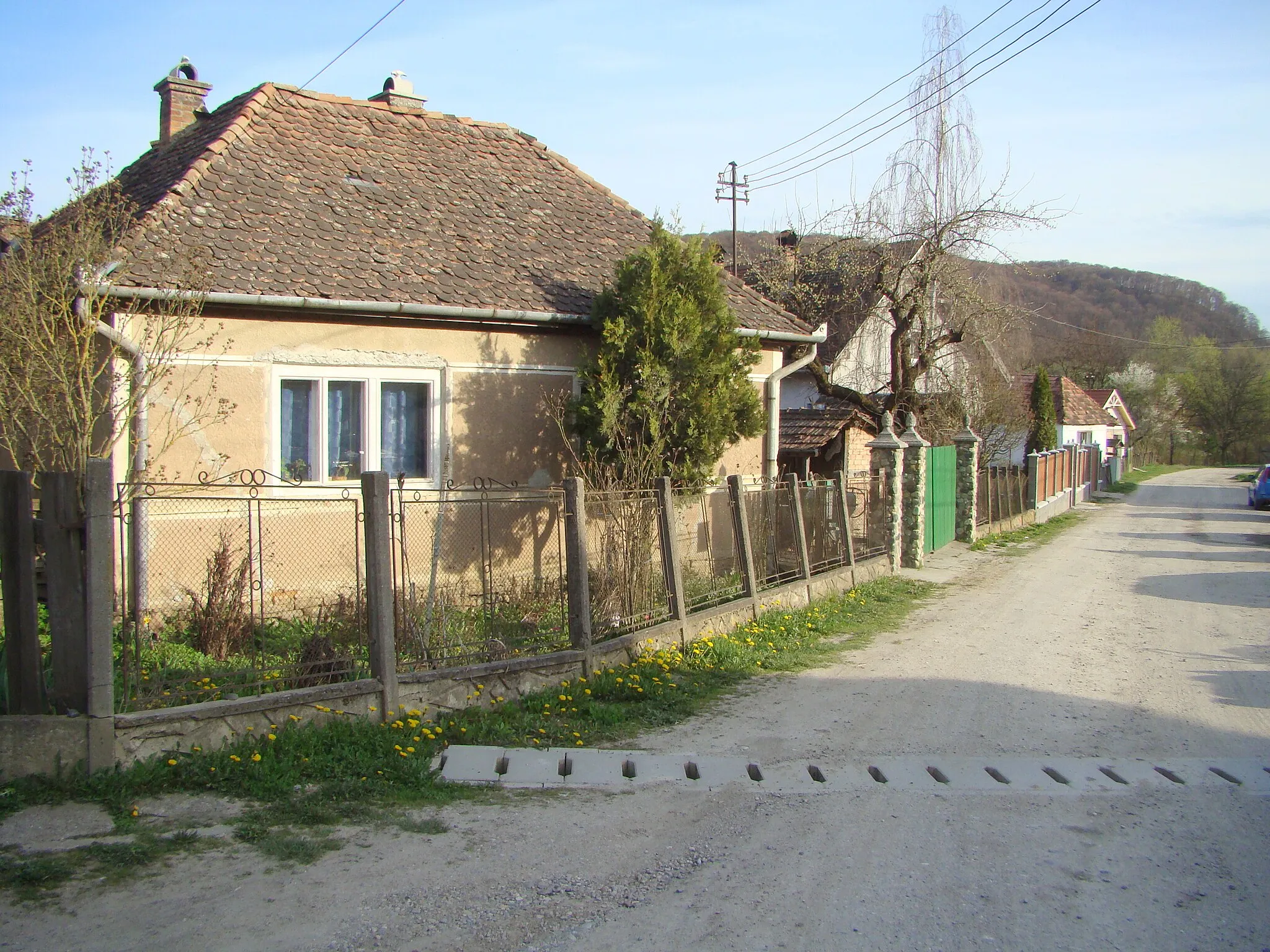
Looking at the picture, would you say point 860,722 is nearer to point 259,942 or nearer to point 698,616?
point 698,616

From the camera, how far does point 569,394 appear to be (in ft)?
37.0

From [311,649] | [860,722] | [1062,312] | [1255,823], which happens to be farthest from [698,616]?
[1062,312]

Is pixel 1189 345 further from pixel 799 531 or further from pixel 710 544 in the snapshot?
pixel 710 544

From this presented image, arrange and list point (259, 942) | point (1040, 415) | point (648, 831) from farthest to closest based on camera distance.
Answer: point (1040, 415)
point (648, 831)
point (259, 942)

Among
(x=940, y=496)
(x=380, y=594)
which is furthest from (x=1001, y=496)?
(x=380, y=594)

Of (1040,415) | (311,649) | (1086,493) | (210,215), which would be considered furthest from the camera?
(1040,415)

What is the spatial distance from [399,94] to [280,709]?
11300mm

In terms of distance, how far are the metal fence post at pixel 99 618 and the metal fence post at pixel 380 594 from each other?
5.07ft

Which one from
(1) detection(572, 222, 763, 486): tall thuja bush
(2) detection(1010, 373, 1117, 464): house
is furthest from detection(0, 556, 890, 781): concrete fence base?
(2) detection(1010, 373, 1117, 464): house

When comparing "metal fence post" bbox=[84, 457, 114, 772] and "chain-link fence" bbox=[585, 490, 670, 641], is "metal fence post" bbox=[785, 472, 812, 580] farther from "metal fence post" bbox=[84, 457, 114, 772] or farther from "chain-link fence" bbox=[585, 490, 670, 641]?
"metal fence post" bbox=[84, 457, 114, 772]

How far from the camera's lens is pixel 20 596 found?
5414mm

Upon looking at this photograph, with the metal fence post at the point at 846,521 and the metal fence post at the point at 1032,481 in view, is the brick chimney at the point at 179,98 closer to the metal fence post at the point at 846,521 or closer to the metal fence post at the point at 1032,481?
the metal fence post at the point at 846,521

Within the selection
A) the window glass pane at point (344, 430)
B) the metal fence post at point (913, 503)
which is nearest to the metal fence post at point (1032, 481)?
the metal fence post at point (913, 503)

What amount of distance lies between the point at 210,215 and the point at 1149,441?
7636cm
